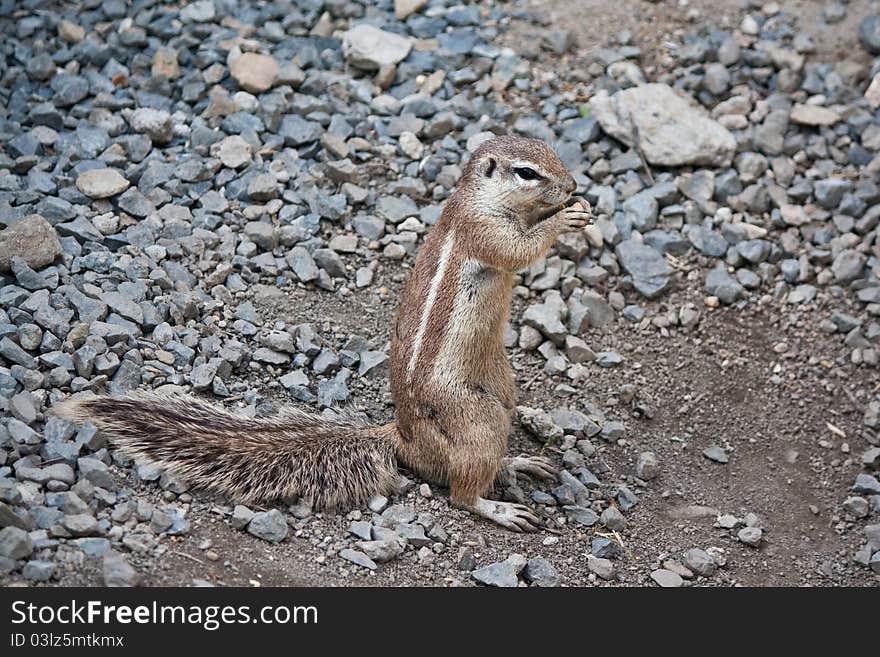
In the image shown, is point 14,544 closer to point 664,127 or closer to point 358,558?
point 358,558

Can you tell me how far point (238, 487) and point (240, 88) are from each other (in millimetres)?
3128

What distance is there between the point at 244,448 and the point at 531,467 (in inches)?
56.8

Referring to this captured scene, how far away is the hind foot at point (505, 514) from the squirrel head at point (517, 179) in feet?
4.39

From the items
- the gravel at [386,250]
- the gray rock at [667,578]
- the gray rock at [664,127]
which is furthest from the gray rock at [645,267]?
the gray rock at [667,578]

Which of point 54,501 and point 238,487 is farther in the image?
point 238,487

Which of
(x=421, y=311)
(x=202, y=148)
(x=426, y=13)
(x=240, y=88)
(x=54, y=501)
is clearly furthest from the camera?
(x=426, y=13)

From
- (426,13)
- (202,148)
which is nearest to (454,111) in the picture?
(426,13)

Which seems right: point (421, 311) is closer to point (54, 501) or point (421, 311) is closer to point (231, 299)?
point (231, 299)

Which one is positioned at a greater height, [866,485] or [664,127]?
[664,127]

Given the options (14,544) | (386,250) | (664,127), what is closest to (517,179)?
(386,250)

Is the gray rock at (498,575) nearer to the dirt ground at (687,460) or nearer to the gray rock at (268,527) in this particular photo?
the dirt ground at (687,460)

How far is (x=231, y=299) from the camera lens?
571 cm

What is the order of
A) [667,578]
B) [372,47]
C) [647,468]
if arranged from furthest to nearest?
[372,47] < [647,468] < [667,578]

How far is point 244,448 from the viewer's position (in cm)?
470
